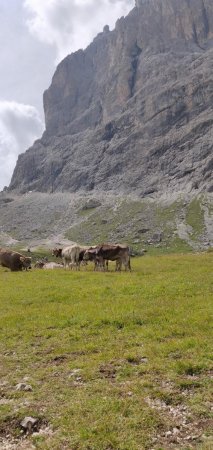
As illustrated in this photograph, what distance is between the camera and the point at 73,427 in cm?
888

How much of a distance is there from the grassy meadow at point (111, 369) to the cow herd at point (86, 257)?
1467 cm

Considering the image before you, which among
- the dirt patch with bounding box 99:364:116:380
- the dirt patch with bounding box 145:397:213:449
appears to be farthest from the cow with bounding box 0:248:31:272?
the dirt patch with bounding box 145:397:213:449

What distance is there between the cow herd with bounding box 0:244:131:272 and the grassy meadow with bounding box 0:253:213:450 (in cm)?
1467

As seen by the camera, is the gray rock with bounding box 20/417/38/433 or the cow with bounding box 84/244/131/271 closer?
the gray rock with bounding box 20/417/38/433

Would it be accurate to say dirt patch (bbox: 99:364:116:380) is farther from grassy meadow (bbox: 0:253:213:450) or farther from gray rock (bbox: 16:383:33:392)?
gray rock (bbox: 16:383:33:392)

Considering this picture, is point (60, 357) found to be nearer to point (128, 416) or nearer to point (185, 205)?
point (128, 416)

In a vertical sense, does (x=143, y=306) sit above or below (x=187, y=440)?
above

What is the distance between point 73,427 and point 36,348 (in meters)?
6.03

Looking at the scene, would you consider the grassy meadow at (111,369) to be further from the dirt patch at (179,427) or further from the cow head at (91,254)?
the cow head at (91,254)

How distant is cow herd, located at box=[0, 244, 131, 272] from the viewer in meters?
37.8

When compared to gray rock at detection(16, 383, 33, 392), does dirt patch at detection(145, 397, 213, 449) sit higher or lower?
lower

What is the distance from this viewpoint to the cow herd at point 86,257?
37.8m

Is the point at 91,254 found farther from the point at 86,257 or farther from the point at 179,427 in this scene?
the point at 179,427

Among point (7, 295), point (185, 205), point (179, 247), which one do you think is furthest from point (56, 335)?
point (185, 205)
